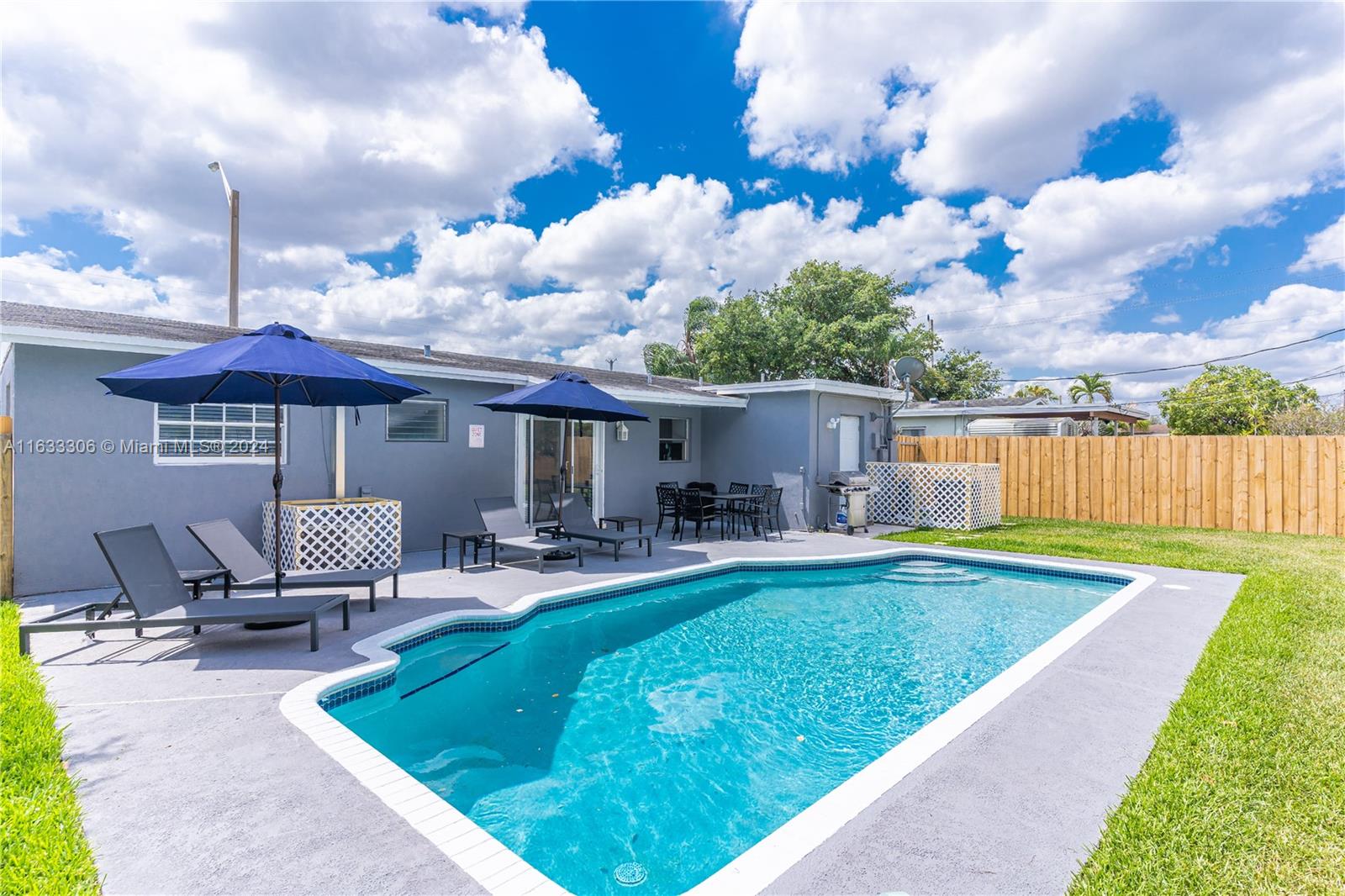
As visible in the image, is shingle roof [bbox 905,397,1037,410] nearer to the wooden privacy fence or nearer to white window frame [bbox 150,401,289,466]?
the wooden privacy fence

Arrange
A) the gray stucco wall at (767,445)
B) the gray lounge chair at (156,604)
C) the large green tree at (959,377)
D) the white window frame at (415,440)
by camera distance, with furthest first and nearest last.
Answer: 1. the large green tree at (959,377)
2. the gray stucco wall at (767,445)
3. the white window frame at (415,440)
4. the gray lounge chair at (156,604)

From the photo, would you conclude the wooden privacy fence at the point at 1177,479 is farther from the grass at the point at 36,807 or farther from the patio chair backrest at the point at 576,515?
the grass at the point at 36,807

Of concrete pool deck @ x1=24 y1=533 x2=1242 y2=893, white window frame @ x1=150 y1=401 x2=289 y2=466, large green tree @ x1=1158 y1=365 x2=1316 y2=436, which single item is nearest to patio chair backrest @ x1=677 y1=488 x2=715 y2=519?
white window frame @ x1=150 y1=401 x2=289 y2=466

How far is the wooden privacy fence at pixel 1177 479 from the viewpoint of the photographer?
1285 centimetres

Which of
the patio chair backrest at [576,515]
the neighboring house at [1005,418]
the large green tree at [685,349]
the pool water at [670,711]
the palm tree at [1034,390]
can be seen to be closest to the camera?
the pool water at [670,711]

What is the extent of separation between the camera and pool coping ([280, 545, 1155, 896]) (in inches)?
98.5

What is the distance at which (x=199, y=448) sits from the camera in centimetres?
822

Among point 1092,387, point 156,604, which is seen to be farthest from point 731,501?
point 1092,387

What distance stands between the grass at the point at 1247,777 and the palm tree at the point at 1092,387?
31.0 metres

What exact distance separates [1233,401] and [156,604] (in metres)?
43.4

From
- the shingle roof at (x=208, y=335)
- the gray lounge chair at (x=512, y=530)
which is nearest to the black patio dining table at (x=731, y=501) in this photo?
the shingle roof at (x=208, y=335)

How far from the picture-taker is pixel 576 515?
10.6 meters

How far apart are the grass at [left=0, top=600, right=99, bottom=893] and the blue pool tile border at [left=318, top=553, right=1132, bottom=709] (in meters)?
1.38

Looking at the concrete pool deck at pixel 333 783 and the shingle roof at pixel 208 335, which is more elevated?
the shingle roof at pixel 208 335
